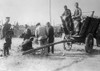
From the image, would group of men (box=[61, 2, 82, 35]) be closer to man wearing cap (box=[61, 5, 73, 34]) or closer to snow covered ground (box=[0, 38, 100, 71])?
man wearing cap (box=[61, 5, 73, 34])

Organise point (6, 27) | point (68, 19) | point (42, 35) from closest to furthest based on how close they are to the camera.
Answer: point (6, 27), point (42, 35), point (68, 19)

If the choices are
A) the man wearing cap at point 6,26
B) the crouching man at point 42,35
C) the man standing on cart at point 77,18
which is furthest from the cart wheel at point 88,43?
the man wearing cap at point 6,26

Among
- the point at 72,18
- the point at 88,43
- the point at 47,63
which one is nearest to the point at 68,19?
the point at 72,18

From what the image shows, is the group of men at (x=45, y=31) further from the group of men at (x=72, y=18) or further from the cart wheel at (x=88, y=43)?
the cart wheel at (x=88, y=43)

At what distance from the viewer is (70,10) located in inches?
372

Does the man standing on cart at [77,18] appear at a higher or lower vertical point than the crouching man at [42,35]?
higher

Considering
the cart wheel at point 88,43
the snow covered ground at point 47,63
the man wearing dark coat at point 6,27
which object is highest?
the man wearing dark coat at point 6,27

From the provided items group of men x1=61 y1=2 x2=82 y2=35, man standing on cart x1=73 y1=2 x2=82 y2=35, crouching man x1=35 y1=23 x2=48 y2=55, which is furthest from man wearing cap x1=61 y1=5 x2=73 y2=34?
crouching man x1=35 y1=23 x2=48 y2=55

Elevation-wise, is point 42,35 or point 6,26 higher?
point 6,26

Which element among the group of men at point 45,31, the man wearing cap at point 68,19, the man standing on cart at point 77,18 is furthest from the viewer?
the man wearing cap at point 68,19

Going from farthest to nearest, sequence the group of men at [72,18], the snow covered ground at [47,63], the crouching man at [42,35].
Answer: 1. the group of men at [72,18]
2. the crouching man at [42,35]
3. the snow covered ground at [47,63]

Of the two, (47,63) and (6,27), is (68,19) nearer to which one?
(6,27)

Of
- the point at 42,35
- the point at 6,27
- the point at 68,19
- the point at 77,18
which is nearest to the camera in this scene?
the point at 6,27

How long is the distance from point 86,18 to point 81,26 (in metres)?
0.47
